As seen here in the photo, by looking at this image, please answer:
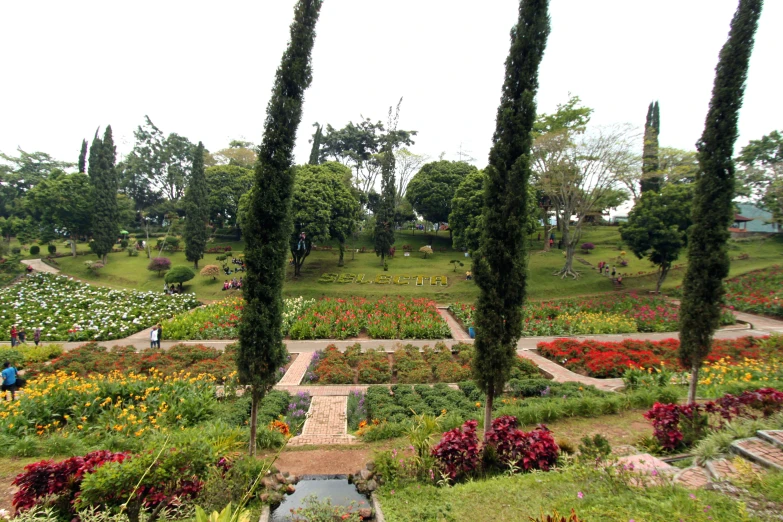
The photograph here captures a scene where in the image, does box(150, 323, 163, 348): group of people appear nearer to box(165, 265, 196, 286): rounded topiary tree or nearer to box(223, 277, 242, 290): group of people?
box(223, 277, 242, 290): group of people

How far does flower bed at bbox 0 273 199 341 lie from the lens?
58.9ft

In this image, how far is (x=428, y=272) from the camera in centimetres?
2934

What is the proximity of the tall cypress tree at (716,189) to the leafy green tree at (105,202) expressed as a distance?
38.1m

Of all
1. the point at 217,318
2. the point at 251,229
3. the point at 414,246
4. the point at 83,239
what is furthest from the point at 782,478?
the point at 83,239

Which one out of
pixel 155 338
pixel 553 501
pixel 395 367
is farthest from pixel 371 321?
pixel 553 501

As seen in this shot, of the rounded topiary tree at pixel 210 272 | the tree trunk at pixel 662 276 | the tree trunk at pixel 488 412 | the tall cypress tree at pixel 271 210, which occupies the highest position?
the tall cypress tree at pixel 271 210

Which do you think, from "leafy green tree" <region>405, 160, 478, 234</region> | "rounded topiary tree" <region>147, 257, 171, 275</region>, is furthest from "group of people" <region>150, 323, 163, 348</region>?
"leafy green tree" <region>405, 160, 478, 234</region>

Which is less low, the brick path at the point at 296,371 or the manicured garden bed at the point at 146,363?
the manicured garden bed at the point at 146,363

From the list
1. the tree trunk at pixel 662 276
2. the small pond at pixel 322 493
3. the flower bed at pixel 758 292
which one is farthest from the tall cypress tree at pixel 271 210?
the tree trunk at pixel 662 276

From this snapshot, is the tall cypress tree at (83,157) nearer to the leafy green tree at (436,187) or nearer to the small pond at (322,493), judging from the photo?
the leafy green tree at (436,187)

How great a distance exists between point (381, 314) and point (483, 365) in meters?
12.6

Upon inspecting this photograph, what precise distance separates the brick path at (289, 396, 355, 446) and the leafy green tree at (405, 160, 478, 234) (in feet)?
95.8

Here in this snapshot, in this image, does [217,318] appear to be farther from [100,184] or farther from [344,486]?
[100,184]

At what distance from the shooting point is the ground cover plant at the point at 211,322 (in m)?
17.2
